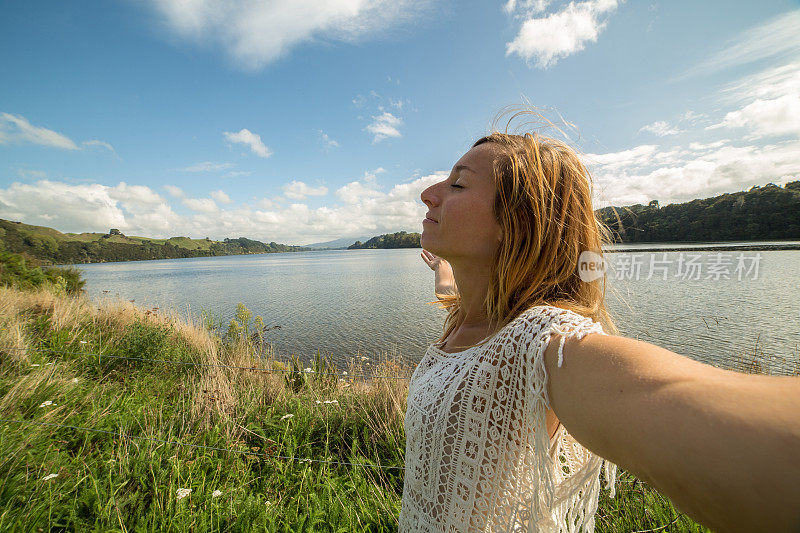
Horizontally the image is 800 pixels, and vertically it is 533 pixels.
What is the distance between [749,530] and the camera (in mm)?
459

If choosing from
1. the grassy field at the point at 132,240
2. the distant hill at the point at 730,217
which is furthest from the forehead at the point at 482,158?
the grassy field at the point at 132,240

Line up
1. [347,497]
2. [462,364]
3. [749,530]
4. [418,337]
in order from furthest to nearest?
1. [418,337]
2. [347,497]
3. [462,364]
4. [749,530]

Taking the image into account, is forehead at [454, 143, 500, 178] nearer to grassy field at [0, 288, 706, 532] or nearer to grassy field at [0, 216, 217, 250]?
grassy field at [0, 288, 706, 532]

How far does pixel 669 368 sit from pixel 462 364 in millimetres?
682

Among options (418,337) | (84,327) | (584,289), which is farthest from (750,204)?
(84,327)

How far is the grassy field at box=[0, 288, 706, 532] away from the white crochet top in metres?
1.57

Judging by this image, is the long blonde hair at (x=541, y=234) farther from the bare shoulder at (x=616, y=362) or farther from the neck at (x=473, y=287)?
the bare shoulder at (x=616, y=362)

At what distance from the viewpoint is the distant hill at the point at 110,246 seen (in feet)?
220

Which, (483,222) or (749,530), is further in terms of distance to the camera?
(483,222)

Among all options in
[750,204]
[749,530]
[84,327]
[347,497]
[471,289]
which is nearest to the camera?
[749,530]

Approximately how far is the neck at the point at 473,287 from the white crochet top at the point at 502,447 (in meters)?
0.42

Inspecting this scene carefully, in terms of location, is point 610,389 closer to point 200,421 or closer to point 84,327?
point 200,421

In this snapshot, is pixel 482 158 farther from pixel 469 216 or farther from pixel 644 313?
pixel 644 313

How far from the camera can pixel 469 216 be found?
55.6 inches
